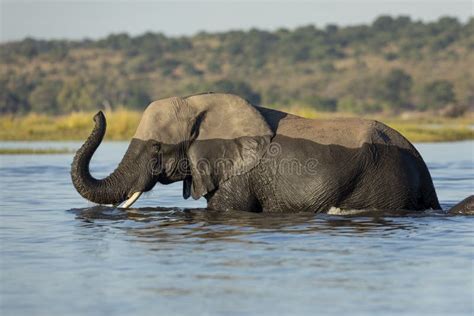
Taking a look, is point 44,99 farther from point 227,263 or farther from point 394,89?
point 227,263

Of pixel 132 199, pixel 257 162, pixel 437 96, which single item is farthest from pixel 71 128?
pixel 437 96

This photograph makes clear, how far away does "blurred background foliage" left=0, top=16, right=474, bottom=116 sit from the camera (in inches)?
2441

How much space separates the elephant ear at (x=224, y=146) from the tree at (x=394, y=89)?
51822 millimetres

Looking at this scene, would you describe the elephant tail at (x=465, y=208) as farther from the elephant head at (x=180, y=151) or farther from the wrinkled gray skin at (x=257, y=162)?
the elephant head at (x=180, y=151)

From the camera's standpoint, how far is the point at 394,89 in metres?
65.6

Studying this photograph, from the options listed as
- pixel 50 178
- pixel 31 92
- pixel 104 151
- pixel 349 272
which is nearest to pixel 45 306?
pixel 349 272

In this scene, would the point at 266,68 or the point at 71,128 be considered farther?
the point at 266,68

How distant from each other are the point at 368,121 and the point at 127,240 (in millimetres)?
3138

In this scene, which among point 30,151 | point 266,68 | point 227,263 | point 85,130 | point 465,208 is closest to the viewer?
point 227,263

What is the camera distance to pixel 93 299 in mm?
7648

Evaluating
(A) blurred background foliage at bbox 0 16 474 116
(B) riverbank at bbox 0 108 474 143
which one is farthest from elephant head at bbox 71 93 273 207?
(A) blurred background foliage at bbox 0 16 474 116

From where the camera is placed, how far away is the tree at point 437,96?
61.2 metres

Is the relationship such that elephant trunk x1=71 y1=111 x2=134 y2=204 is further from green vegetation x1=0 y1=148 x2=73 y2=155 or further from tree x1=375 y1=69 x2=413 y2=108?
tree x1=375 y1=69 x2=413 y2=108

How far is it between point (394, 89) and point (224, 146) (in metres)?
54.9
